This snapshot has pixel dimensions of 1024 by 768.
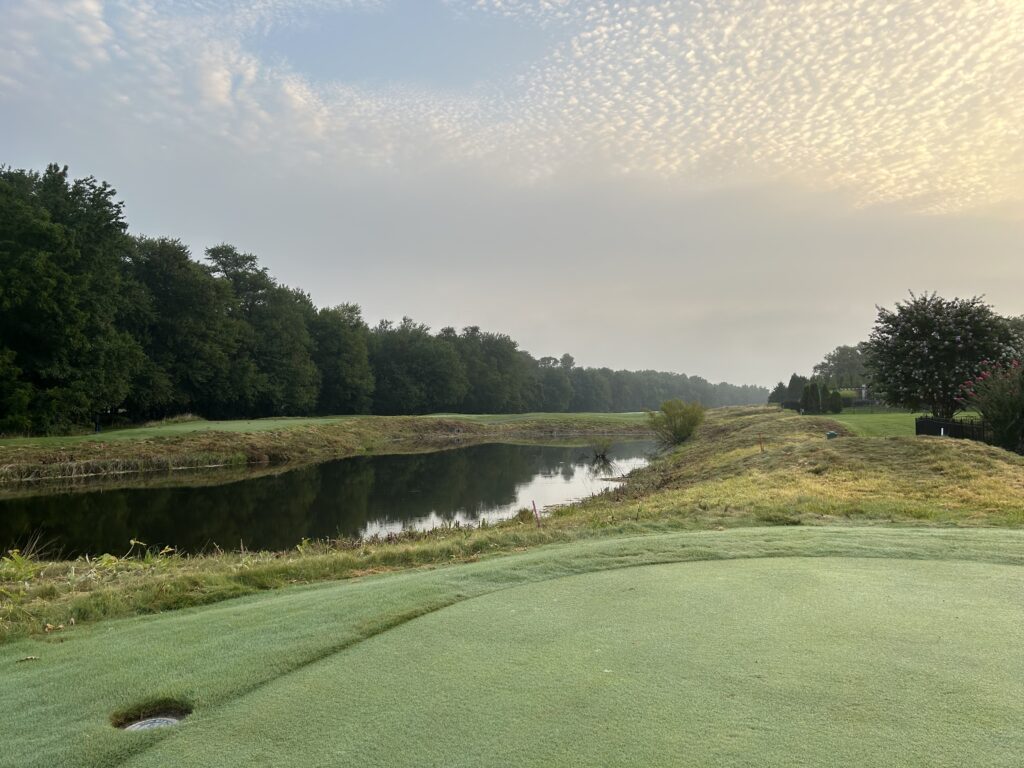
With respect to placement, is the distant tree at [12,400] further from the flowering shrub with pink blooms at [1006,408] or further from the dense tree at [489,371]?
the dense tree at [489,371]

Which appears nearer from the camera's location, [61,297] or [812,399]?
[61,297]

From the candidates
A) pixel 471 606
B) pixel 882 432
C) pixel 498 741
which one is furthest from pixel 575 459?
pixel 498 741

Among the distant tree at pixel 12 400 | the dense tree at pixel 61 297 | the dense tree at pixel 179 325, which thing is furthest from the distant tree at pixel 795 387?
the distant tree at pixel 12 400

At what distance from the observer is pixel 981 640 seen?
4352 mm

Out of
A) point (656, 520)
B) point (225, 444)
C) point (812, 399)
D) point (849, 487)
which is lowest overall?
point (656, 520)

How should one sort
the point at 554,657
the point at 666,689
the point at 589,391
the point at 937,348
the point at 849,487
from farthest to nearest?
the point at 589,391 < the point at 937,348 < the point at 849,487 < the point at 554,657 < the point at 666,689

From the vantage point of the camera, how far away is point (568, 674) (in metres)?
3.96

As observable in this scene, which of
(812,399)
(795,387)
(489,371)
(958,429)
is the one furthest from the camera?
(489,371)

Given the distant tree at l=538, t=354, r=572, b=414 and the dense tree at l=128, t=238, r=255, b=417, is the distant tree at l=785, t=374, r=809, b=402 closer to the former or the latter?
the dense tree at l=128, t=238, r=255, b=417

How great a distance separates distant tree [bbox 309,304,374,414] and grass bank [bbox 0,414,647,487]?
45.2 ft

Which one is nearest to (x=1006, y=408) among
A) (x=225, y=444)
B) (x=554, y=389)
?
(x=225, y=444)

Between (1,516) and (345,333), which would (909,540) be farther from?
(345,333)

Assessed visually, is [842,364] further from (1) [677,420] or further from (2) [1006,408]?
(2) [1006,408]

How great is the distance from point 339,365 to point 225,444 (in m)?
34.9
